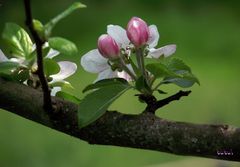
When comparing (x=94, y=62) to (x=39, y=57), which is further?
(x=94, y=62)

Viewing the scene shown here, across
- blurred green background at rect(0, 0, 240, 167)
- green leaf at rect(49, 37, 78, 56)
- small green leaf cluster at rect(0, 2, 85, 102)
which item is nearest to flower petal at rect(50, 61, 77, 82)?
small green leaf cluster at rect(0, 2, 85, 102)

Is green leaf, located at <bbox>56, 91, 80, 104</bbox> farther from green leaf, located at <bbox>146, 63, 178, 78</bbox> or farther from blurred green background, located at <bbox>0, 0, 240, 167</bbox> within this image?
blurred green background, located at <bbox>0, 0, 240, 167</bbox>

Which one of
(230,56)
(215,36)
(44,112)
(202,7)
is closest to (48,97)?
(44,112)

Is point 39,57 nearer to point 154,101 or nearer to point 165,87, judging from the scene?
point 154,101

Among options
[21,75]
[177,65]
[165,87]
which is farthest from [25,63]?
[165,87]

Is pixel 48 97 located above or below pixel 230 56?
above

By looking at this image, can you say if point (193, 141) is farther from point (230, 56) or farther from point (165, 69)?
point (230, 56)
